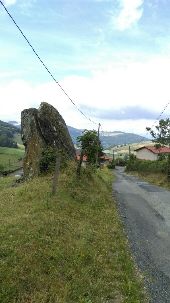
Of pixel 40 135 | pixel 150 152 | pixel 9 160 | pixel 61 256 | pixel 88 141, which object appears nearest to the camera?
pixel 61 256

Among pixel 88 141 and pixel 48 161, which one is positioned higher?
pixel 88 141

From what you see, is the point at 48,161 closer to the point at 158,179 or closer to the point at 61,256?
the point at 61,256

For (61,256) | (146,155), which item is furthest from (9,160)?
(61,256)

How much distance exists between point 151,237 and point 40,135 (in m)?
16.8

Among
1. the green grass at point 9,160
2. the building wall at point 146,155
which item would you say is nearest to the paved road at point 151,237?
the green grass at point 9,160

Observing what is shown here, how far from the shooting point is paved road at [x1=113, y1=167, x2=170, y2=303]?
14.3 meters

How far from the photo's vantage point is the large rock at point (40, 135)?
114 feet

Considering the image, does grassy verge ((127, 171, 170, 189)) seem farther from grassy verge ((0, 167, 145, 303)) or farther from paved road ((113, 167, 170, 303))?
grassy verge ((0, 167, 145, 303))

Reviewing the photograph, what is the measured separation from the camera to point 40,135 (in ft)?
117

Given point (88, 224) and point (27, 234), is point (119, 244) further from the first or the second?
point (27, 234)

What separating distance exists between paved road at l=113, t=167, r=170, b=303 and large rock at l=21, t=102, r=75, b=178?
6.93 meters

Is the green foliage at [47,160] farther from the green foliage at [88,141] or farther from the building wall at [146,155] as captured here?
the building wall at [146,155]

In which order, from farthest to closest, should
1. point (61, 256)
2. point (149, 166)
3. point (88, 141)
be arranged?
point (149, 166) → point (88, 141) → point (61, 256)

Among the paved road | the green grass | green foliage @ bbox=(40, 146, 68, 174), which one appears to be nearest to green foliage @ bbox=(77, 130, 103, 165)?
green foliage @ bbox=(40, 146, 68, 174)
